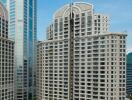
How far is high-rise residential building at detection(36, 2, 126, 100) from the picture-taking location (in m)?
56.4

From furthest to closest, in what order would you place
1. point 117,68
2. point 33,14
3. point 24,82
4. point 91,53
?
point 33,14, point 24,82, point 91,53, point 117,68

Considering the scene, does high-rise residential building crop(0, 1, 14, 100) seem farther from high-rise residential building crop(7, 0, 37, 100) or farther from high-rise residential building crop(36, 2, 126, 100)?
high-rise residential building crop(7, 0, 37, 100)

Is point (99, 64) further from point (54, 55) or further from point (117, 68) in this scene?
point (54, 55)

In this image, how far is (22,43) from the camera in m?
86.0

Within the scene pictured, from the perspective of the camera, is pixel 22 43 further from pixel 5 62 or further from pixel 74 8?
pixel 74 8

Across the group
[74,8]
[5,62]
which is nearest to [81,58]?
[74,8]

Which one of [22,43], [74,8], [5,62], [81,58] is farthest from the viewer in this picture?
[22,43]

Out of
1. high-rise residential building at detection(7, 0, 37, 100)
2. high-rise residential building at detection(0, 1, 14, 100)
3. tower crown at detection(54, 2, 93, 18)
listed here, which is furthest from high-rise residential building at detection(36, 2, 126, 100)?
high-rise residential building at detection(7, 0, 37, 100)

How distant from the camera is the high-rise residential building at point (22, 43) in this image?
277 feet

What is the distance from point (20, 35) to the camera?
85.9 meters

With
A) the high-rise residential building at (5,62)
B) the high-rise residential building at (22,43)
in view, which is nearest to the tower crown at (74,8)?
the high-rise residential building at (5,62)

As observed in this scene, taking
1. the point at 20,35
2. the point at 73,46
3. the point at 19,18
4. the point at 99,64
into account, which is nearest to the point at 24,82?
the point at 20,35

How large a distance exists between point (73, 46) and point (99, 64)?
9.02 meters

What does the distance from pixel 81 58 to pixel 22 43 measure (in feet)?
102
